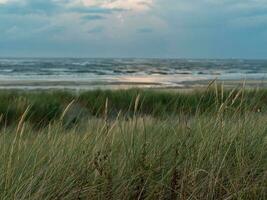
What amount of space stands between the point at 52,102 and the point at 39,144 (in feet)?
25.8

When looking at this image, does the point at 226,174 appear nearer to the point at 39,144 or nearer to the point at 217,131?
the point at 217,131

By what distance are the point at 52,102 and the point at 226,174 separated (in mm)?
8389

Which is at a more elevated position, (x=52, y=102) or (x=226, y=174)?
(x=226, y=174)

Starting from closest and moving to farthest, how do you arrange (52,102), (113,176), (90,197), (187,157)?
1. (90,197)
2. (113,176)
3. (187,157)
4. (52,102)

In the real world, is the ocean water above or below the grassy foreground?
below

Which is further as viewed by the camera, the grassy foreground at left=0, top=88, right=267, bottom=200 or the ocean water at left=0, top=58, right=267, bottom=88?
the ocean water at left=0, top=58, right=267, bottom=88

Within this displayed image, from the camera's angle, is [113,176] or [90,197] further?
[113,176]

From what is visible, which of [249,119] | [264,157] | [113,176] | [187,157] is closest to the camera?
[113,176]

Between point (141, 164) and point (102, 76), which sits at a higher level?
point (141, 164)

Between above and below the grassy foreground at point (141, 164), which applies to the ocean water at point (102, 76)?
below

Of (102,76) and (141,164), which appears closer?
(141,164)

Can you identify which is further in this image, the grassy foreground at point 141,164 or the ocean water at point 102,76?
the ocean water at point 102,76

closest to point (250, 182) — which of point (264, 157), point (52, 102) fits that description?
point (264, 157)

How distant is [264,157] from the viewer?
14.0ft
